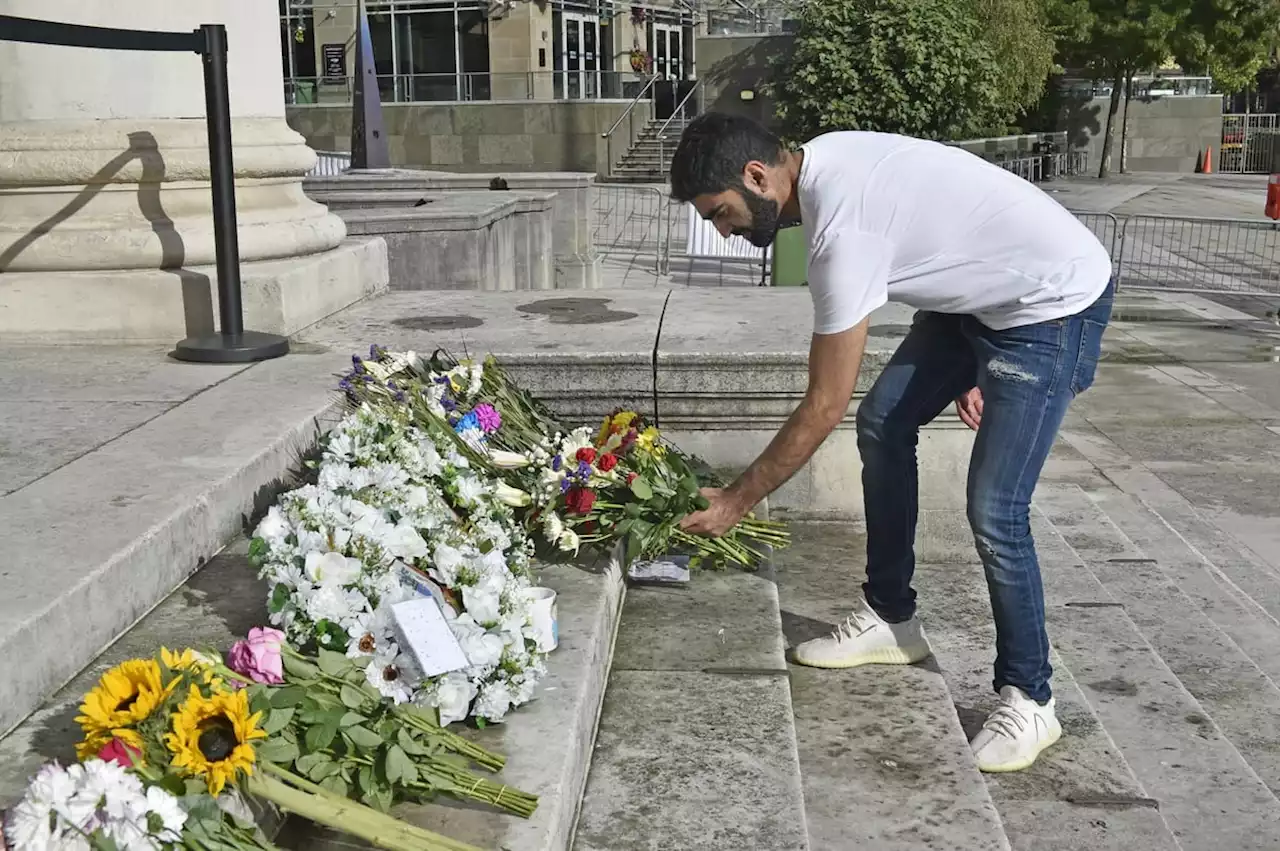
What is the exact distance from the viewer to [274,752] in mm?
2221

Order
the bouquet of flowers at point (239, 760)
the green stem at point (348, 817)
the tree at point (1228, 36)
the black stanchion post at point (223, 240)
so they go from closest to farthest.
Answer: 1. the bouquet of flowers at point (239, 760)
2. the green stem at point (348, 817)
3. the black stanchion post at point (223, 240)
4. the tree at point (1228, 36)

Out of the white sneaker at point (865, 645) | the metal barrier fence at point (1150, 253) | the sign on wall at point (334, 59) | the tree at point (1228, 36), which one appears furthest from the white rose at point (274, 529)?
the tree at point (1228, 36)

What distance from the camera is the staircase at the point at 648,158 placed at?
30.2 metres

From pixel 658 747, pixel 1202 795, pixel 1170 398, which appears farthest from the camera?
pixel 1170 398

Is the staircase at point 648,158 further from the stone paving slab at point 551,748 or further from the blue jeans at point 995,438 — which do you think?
the stone paving slab at point 551,748

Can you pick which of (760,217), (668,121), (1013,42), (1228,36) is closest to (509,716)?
(760,217)

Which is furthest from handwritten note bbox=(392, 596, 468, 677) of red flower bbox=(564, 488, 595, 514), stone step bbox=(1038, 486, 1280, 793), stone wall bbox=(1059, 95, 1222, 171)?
stone wall bbox=(1059, 95, 1222, 171)

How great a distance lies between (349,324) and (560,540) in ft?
7.57

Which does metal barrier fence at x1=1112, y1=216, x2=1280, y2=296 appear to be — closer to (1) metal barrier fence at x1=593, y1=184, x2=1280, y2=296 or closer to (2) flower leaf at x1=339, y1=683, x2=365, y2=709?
(1) metal barrier fence at x1=593, y1=184, x2=1280, y2=296

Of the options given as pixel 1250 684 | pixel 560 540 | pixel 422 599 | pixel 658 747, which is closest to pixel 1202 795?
pixel 1250 684

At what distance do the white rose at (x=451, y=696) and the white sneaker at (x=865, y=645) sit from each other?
132cm

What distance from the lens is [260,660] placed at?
2393mm

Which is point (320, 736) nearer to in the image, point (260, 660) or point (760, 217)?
point (260, 660)

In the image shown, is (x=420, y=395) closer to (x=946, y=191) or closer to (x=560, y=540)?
(x=560, y=540)
